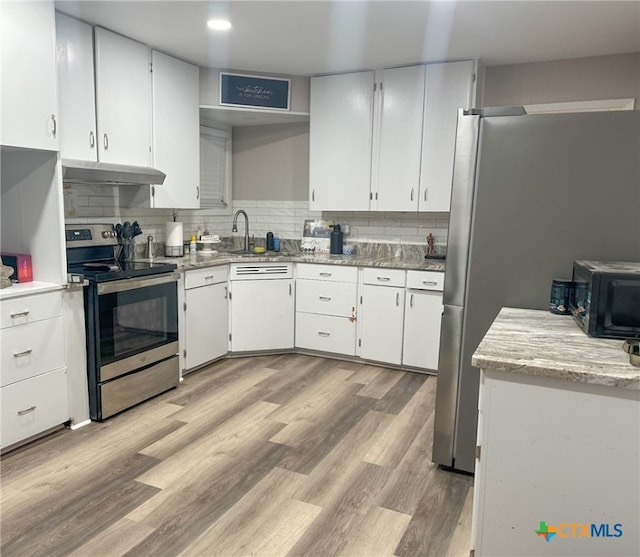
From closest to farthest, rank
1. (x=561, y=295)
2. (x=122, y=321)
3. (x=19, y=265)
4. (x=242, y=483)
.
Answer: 1. (x=561, y=295)
2. (x=242, y=483)
3. (x=19, y=265)
4. (x=122, y=321)

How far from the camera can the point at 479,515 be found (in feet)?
5.10

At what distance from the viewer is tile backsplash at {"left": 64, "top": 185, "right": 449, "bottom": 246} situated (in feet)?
11.9

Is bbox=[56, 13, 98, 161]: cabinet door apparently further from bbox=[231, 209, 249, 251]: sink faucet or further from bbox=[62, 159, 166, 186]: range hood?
bbox=[231, 209, 249, 251]: sink faucet

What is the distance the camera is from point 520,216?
2.26m

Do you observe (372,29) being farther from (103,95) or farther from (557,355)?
(557,355)

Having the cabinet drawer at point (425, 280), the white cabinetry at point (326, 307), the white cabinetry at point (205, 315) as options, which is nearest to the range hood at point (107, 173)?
the white cabinetry at point (205, 315)

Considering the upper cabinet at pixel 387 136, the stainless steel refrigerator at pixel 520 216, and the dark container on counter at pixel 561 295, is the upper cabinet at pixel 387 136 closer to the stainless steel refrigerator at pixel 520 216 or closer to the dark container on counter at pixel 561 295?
the stainless steel refrigerator at pixel 520 216

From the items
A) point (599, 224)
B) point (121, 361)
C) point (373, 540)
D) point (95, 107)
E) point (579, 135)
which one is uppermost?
point (95, 107)

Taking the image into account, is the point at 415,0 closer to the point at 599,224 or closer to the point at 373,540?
the point at 599,224

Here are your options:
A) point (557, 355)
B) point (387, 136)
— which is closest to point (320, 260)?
point (387, 136)

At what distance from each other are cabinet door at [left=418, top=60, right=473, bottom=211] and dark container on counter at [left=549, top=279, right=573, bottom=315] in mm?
2023

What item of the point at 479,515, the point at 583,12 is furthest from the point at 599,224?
the point at 583,12

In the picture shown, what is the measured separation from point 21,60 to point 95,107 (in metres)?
0.79

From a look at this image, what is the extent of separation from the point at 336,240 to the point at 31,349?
8.76 feet
